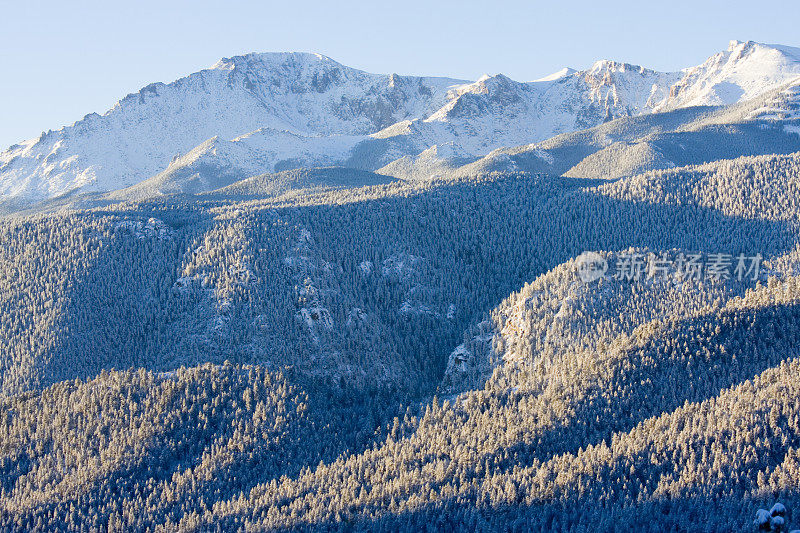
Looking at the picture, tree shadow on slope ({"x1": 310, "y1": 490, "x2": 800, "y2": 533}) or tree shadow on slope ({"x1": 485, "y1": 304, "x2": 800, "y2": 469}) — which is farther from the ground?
tree shadow on slope ({"x1": 485, "y1": 304, "x2": 800, "y2": 469})

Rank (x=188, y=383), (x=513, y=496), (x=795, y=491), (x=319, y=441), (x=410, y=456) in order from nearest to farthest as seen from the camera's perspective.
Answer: (x=795, y=491)
(x=513, y=496)
(x=410, y=456)
(x=319, y=441)
(x=188, y=383)

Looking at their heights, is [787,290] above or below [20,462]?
above

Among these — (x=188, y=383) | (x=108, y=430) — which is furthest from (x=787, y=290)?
(x=108, y=430)

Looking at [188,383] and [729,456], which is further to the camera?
[188,383]

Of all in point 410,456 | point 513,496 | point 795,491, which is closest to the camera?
point 795,491

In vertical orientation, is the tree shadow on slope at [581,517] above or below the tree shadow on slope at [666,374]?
below

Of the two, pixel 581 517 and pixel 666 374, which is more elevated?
pixel 666 374

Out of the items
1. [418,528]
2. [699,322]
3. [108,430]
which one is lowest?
[418,528]

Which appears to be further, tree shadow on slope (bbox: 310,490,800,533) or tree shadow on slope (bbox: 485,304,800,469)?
tree shadow on slope (bbox: 485,304,800,469)

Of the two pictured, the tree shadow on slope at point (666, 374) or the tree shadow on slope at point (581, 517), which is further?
the tree shadow on slope at point (666, 374)

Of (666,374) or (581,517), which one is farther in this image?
(666,374)

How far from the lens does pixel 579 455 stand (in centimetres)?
15000

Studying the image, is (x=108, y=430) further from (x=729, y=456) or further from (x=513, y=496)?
(x=729, y=456)

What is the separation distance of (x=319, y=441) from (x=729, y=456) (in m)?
90.4
